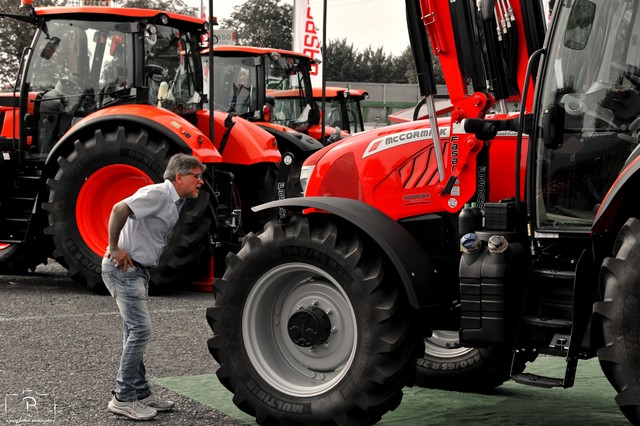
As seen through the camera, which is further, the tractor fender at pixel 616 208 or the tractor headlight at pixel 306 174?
the tractor headlight at pixel 306 174

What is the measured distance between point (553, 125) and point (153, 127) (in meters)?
6.20

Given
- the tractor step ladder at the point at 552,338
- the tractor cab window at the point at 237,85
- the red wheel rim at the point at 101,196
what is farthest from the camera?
the tractor cab window at the point at 237,85

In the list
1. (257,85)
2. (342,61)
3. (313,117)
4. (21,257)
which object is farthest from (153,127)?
(342,61)

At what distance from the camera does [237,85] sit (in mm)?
15664

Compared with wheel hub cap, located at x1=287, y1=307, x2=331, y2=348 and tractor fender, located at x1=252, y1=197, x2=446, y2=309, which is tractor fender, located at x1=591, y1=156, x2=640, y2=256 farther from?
wheel hub cap, located at x1=287, y1=307, x2=331, y2=348

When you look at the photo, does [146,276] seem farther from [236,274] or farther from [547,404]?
[547,404]

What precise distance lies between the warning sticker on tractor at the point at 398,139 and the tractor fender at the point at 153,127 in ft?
14.2

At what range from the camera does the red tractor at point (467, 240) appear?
5188 mm

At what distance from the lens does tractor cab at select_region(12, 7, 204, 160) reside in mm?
11469

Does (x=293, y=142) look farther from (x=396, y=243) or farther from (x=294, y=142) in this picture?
(x=396, y=243)

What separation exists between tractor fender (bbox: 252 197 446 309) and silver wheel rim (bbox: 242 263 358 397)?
1.10ft

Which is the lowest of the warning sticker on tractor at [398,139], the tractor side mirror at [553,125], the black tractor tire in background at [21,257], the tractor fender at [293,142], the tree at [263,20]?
the black tractor tire in background at [21,257]

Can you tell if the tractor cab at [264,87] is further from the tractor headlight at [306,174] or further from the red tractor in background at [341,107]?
the tractor headlight at [306,174]

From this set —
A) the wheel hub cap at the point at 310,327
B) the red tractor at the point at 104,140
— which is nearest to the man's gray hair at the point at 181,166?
the wheel hub cap at the point at 310,327
